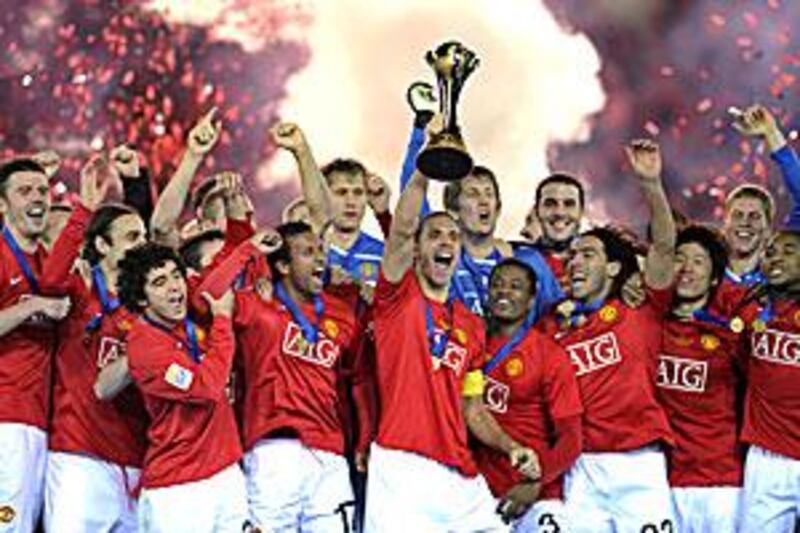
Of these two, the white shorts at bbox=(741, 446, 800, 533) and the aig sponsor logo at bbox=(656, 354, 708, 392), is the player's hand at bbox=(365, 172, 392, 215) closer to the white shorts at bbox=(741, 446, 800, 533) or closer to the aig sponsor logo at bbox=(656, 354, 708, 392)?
the aig sponsor logo at bbox=(656, 354, 708, 392)

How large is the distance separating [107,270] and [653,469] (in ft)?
8.05

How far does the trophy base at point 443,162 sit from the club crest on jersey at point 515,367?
108cm

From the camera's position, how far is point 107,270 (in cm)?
688

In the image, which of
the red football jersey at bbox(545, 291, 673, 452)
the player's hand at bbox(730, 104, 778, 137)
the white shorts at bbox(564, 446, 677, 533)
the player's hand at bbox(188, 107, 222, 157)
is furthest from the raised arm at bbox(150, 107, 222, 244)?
the player's hand at bbox(730, 104, 778, 137)

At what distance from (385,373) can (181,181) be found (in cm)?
120

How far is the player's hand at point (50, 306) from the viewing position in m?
6.61

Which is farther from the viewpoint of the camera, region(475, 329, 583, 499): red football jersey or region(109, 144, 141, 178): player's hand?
region(109, 144, 141, 178): player's hand

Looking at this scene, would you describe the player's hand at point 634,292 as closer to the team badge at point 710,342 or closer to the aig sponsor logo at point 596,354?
the aig sponsor logo at point 596,354

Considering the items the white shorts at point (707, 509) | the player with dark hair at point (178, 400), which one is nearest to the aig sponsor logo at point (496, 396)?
the white shorts at point (707, 509)

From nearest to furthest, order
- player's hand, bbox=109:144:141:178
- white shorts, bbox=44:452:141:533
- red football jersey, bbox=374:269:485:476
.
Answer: red football jersey, bbox=374:269:485:476, white shorts, bbox=44:452:141:533, player's hand, bbox=109:144:141:178

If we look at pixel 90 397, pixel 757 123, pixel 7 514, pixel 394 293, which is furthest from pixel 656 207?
pixel 7 514

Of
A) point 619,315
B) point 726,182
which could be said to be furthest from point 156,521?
point 726,182

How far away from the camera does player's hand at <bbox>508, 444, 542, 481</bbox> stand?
21.4 ft

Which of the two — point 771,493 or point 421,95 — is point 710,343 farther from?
point 421,95
